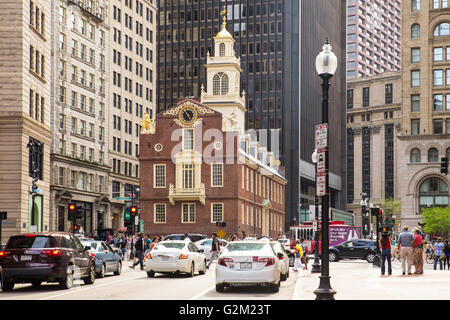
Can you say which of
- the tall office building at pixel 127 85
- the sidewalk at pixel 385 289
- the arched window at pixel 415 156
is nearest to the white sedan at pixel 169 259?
A: the sidewalk at pixel 385 289

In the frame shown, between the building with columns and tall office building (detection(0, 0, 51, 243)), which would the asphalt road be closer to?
tall office building (detection(0, 0, 51, 243))

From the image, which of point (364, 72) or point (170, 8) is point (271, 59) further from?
point (364, 72)

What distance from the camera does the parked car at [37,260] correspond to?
23016mm

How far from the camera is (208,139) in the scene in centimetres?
7931

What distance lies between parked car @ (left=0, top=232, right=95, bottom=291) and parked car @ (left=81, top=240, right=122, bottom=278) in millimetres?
5281

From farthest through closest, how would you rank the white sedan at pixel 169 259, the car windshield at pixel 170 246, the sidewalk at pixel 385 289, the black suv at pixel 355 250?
the black suv at pixel 355 250
the car windshield at pixel 170 246
the white sedan at pixel 169 259
the sidewalk at pixel 385 289

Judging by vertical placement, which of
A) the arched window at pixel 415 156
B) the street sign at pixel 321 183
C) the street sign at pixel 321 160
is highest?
the arched window at pixel 415 156

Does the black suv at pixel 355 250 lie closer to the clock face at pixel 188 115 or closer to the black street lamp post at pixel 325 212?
the clock face at pixel 188 115

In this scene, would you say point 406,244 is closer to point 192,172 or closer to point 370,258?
point 370,258

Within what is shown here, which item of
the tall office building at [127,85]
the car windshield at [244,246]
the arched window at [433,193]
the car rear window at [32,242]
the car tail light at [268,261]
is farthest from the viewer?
the arched window at [433,193]

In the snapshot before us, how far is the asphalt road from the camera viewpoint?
2072 cm

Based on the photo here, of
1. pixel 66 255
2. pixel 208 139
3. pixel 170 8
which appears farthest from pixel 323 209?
pixel 170 8

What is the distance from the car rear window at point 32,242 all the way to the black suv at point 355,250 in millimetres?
30989

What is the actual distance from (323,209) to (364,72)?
18345cm
